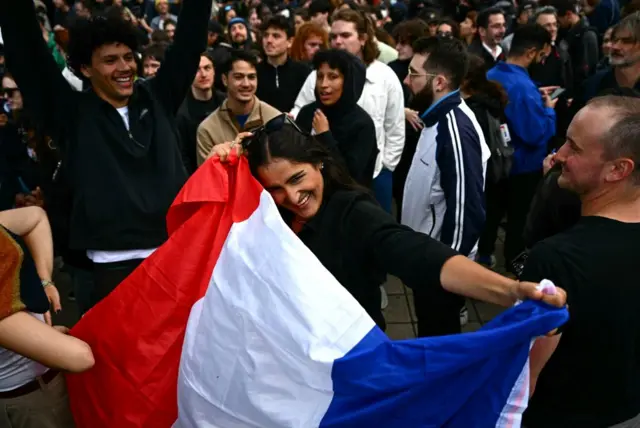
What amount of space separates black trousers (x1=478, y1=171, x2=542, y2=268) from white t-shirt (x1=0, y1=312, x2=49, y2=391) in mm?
3663

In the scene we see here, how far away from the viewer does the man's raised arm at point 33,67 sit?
7.36ft

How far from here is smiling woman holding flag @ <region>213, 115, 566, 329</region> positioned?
1.62 meters

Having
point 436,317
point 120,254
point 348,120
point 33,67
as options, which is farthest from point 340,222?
point 348,120

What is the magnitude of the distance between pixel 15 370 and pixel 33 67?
1.21 metres

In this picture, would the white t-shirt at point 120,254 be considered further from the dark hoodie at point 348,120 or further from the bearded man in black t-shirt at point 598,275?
the bearded man in black t-shirt at point 598,275

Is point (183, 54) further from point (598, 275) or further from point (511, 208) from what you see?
point (511, 208)

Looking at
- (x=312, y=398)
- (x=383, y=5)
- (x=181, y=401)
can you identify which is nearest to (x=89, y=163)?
(x=181, y=401)

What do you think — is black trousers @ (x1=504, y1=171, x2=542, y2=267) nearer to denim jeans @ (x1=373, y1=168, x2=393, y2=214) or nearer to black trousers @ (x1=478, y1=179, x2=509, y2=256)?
black trousers @ (x1=478, y1=179, x2=509, y2=256)

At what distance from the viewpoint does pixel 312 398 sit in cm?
159

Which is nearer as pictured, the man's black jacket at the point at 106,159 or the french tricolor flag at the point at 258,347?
the french tricolor flag at the point at 258,347

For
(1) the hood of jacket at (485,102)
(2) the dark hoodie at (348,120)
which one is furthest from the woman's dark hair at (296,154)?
(1) the hood of jacket at (485,102)

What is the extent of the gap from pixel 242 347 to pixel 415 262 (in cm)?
56

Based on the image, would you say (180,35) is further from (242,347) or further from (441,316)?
(441,316)

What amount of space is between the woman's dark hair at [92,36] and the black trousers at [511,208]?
320 centimetres
